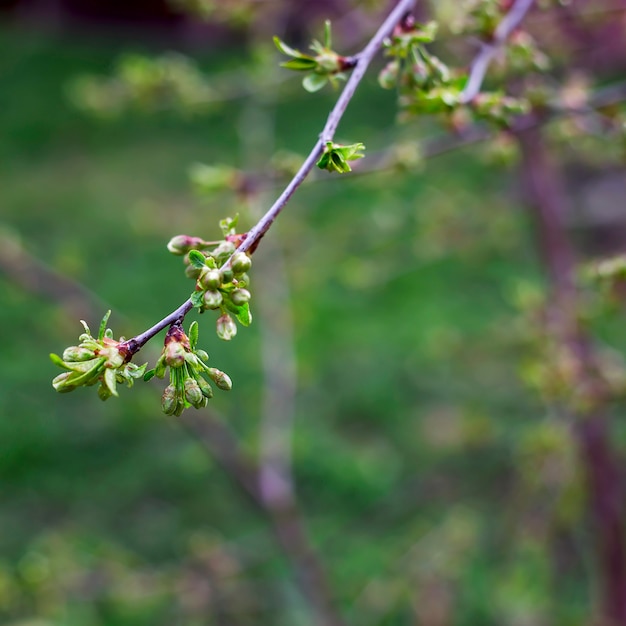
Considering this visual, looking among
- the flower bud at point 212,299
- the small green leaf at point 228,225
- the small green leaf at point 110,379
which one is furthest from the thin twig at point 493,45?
the small green leaf at point 110,379

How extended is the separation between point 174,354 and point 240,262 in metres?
0.11

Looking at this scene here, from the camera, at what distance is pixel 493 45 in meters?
1.12

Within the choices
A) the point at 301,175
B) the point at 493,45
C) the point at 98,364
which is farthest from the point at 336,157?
the point at 493,45

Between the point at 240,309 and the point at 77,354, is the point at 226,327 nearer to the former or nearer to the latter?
the point at 240,309

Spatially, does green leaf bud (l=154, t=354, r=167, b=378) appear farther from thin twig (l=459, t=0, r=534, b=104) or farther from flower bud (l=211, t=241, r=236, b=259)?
thin twig (l=459, t=0, r=534, b=104)

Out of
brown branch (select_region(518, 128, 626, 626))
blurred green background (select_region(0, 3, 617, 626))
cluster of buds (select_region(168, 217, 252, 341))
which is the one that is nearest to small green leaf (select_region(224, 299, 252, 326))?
cluster of buds (select_region(168, 217, 252, 341))

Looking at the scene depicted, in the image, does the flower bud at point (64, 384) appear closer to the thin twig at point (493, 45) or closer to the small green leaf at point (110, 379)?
the small green leaf at point (110, 379)

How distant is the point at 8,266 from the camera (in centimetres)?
185

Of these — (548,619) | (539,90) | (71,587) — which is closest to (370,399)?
(548,619)

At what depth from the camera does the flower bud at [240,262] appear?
680 millimetres

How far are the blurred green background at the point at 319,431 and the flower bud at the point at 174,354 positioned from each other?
0.83 metres

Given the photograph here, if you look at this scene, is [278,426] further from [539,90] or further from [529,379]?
[539,90]

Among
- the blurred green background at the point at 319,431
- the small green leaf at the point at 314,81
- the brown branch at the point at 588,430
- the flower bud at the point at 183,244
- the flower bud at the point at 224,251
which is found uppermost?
the small green leaf at the point at 314,81

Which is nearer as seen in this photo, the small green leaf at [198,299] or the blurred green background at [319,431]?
the small green leaf at [198,299]
